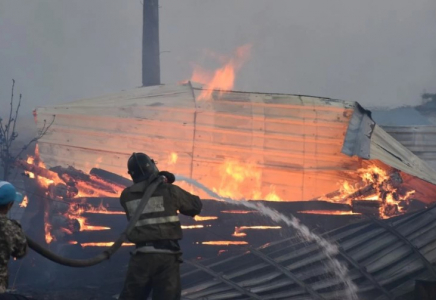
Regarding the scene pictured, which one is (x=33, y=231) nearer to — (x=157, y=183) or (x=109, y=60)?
(x=157, y=183)

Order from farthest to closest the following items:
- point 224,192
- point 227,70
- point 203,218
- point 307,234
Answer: point 227,70
point 224,192
point 203,218
point 307,234

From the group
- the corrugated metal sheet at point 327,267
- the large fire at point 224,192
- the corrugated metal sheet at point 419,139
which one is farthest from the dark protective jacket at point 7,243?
the corrugated metal sheet at point 419,139

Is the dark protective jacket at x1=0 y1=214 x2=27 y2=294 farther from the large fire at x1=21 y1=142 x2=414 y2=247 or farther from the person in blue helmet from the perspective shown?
the large fire at x1=21 y1=142 x2=414 y2=247

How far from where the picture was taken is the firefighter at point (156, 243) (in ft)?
17.4

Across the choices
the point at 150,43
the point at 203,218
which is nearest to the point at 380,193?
the point at 203,218

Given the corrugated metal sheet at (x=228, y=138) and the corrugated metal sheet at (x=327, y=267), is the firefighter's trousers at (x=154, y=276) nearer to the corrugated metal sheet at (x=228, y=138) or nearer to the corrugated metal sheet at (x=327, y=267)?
the corrugated metal sheet at (x=327, y=267)

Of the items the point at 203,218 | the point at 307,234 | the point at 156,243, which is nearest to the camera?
the point at 156,243

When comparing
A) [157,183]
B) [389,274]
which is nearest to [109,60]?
[389,274]

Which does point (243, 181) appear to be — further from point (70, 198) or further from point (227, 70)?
point (227, 70)

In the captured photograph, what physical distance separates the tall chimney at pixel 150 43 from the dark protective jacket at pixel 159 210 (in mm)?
15428

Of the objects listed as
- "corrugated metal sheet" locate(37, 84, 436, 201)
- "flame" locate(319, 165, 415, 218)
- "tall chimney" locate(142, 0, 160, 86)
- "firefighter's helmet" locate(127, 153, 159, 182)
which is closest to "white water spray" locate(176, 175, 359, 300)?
"corrugated metal sheet" locate(37, 84, 436, 201)

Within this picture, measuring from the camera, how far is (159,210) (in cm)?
538

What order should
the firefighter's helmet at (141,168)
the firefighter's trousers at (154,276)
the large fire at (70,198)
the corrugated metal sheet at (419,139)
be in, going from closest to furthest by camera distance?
the firefighter's trousers at (154,276), the firefighter's helmet at (141,168), the large fire at (70,198), the corrugated metal sheet at (419,139)

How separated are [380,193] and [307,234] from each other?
1.53m
